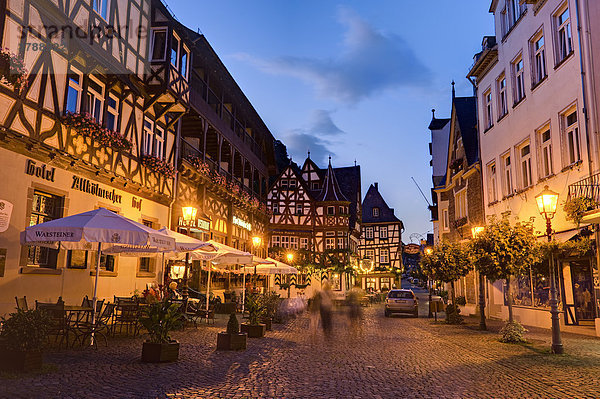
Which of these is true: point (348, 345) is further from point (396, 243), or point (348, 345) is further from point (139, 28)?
point (396, 243)

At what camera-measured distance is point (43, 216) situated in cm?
1275

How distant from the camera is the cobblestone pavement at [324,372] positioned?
6.94m

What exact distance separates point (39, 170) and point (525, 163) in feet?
54.1

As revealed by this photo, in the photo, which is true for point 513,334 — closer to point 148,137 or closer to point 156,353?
point 156,353

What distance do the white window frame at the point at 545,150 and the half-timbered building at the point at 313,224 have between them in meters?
29.0

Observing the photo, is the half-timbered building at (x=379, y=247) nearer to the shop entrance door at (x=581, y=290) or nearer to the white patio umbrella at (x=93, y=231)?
the shop entrance door at (x=581, y=290)

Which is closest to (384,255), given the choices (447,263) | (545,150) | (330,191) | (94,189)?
(330,191)

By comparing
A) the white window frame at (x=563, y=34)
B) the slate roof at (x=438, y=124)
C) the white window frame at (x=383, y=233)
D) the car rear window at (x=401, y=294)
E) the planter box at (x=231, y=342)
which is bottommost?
the planter box at (x=231, y=342)

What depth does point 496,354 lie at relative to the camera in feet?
36.7

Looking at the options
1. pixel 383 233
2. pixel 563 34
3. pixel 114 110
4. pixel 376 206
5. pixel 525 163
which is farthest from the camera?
pixel 376 206

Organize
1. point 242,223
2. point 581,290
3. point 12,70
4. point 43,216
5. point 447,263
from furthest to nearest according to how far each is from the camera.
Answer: point 242,223, point 447,263, point 581,290, point 43,216, point 12,70

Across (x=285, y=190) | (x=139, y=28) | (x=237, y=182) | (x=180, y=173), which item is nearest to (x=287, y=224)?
(x=285, y=190)

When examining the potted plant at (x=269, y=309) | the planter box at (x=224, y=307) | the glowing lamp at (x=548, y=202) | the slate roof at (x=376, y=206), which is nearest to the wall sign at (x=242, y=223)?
the planter box at (x=224, y=307)

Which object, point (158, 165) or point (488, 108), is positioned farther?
point (488, 108)
